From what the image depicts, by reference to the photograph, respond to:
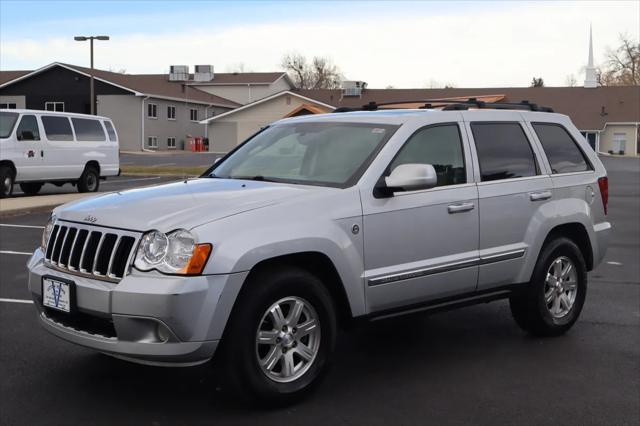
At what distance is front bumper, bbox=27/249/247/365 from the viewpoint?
13.6 ft

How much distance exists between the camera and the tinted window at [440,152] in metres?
5.45

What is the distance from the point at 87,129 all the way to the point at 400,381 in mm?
16474

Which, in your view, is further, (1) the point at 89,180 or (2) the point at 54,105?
(2) the point at 54,105

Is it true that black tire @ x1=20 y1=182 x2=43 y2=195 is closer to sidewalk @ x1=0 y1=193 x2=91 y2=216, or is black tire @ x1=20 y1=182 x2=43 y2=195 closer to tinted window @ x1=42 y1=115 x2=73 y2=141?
tinted window @ x1=42 y1=115 x2=73 y2=141

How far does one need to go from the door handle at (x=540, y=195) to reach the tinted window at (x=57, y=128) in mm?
→ 14972

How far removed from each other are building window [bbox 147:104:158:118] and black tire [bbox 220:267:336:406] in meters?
55.7

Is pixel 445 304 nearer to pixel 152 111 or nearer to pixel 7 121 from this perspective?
pixel 7 121

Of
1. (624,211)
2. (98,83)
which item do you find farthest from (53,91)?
(624,211)

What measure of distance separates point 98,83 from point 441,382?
56.5 metres

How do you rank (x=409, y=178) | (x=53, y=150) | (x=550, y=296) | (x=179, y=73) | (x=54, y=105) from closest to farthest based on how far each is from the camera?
1. (x=409, y=178)
2. (x=550, y=296)
3. (x=53, y=150)
4. (x=54, y=105)
5. (x=179, y=73)

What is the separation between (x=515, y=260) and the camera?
593 cm

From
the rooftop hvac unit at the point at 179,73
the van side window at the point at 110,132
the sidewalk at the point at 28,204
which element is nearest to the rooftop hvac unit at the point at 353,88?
the rooftop hvac unit at the point at 179,73

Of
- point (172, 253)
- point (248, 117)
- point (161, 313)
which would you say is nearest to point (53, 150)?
point (172, 253)

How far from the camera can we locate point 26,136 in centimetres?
1803
